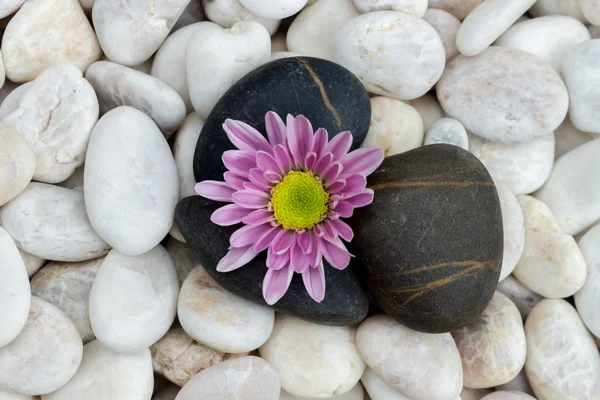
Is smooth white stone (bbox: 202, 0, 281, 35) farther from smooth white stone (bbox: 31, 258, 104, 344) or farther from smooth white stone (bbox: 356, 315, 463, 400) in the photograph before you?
smooth white stone (bbox: 356, 315, 463, 400)

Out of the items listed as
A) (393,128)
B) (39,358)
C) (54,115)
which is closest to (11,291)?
(39,358)

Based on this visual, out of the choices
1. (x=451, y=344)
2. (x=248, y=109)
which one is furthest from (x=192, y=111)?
(x=451, y=344)

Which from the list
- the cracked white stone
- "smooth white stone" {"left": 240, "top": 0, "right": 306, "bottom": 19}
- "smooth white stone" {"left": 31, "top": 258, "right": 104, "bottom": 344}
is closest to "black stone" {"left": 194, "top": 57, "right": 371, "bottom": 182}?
"smooth white stone" {"left": 240, "top": 0, "right": 306, "bottom": 19}

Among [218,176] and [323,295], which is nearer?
[323,295]

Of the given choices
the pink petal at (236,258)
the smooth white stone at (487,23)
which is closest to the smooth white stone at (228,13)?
the smooth white stone at (487,23)

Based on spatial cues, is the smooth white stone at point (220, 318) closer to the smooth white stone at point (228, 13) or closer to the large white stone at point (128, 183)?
the large white stone at point (128, 183)

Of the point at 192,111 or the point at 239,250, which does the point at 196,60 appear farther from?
the point at 239,250
